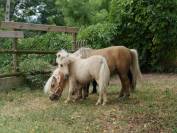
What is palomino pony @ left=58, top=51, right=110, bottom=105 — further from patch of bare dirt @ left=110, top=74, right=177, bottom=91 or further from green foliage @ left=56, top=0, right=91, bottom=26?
green foliage @ left=56, top=0, right=91, bottom=26

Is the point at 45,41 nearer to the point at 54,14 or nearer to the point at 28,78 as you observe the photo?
the point at 28,78

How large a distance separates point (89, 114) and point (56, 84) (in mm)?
1531

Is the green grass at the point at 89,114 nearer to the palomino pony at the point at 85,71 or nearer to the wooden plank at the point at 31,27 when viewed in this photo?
the palomino pony at the point at 85,71

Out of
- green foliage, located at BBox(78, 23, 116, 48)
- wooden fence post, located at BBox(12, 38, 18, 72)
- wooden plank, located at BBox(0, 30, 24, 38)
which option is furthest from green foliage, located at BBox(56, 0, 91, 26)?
wooden plank, located at BBox(0, 30, 24, 38)

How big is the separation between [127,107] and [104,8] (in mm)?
13398

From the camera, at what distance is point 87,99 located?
30.2 ft

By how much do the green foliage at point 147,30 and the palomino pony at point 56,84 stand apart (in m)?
5.88

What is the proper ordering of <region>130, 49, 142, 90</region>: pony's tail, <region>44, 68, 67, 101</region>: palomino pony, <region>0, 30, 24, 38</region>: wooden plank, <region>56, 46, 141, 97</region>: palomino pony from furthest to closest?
<region>0, 30, 24, 38</region>: wooden plank
<region>130, 49, 142, 90</region>: pony's tail
<region>56, 46, 141, 97</region>: palomino pony
<region>44, 68, 67, 101</region>: palomino pony

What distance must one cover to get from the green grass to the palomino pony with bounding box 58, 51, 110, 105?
34cm

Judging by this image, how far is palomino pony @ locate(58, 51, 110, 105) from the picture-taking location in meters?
8.33

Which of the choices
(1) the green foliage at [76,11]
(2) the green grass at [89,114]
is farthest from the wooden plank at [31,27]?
(1) the green foliage at [76,11]

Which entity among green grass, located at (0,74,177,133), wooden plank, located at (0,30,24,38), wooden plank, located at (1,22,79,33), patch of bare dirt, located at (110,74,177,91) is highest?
wooden plank, located at (1,22,79,33)

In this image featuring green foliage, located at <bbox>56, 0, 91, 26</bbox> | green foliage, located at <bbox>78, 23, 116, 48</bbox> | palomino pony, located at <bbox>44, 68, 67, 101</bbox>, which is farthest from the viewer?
green foliage, located at <bbox>56, 0, 91, 26</bbox>

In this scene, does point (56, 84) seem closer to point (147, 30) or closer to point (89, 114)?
point (89, 114)
